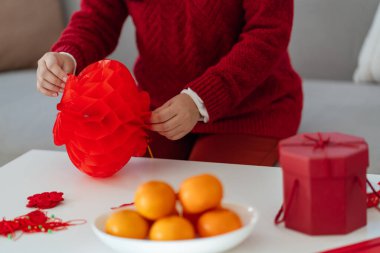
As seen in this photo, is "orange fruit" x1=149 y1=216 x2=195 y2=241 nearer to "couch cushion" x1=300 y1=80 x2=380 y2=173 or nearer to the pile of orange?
the pile of orange

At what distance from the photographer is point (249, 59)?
1.23 meters

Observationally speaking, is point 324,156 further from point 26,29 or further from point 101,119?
point 26,29

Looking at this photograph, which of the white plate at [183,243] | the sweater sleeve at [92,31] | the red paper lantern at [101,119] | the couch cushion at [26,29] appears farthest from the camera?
the couch cushion at [26,29]

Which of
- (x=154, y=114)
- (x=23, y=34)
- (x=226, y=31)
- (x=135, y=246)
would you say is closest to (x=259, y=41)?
(x=226, y=31)

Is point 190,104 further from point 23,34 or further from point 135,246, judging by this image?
point 23,34

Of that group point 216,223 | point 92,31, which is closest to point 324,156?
point 216,223

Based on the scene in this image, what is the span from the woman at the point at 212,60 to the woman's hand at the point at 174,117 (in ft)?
0.25

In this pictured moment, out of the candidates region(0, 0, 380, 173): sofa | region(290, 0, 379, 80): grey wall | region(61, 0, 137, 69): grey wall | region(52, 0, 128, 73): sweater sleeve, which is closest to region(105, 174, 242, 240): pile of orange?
region(52, 0, 128, 73): sweater sleeve

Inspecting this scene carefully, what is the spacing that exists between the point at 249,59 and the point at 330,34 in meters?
0.70

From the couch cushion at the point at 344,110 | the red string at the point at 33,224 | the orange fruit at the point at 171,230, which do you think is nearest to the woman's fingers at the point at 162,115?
the red string at the point at 33,224

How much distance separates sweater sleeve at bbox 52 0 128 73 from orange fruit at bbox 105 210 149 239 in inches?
24.1

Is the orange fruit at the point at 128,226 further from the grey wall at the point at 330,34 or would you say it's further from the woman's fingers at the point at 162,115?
the grey wall at the point at 330,34

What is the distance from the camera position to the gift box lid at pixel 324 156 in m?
0.78

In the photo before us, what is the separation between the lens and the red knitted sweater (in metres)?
1.26
